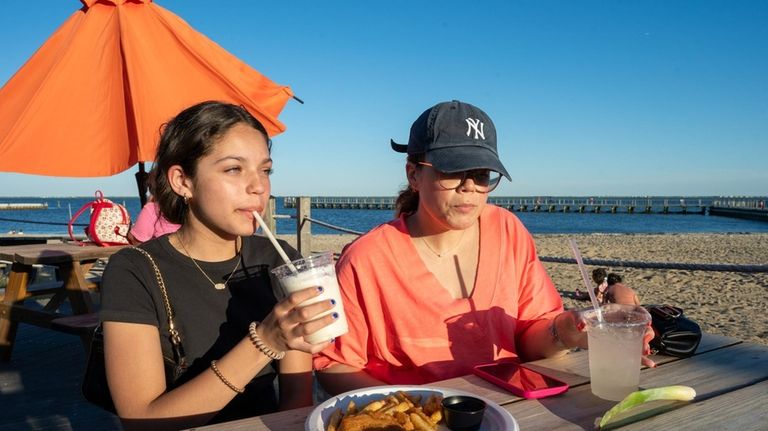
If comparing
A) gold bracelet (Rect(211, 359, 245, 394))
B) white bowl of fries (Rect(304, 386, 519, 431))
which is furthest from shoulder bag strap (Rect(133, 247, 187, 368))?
white bowl of fries (Rect(304, 386, 519, 431))

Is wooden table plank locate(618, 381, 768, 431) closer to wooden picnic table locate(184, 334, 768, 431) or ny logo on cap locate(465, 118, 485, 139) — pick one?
wooden picnic table locate(184, 334, 768, 431)

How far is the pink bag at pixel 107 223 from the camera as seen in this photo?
13.3 ft

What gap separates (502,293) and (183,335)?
106 cm

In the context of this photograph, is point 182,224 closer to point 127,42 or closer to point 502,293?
point 502,293

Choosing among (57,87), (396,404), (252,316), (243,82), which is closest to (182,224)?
(252,316)

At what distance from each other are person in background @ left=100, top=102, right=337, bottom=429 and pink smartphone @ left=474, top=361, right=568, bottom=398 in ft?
1.59

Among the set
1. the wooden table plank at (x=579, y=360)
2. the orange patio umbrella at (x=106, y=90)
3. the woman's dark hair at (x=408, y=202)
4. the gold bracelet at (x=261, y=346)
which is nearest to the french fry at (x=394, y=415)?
the gold bracelet at (x=261, y=346)

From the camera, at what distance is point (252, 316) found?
5.70 feet

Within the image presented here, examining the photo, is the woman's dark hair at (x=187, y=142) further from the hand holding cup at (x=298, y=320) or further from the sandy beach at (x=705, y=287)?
the sandy beach at (x=705, y=287)

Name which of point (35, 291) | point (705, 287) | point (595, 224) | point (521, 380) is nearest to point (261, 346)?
point (521, 380)

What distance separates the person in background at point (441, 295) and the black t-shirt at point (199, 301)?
10.0 inches

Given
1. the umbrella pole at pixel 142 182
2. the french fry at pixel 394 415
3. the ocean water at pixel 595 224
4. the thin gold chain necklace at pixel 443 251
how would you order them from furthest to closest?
the ocean water at pixel 595 224 → the umbrella pole at pixel 142 182 → the thin gold chain necklace at pixel 443 251 → the french fry at pixel 394 415

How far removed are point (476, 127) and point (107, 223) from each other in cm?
340

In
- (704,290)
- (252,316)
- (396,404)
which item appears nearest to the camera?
(396,404)
